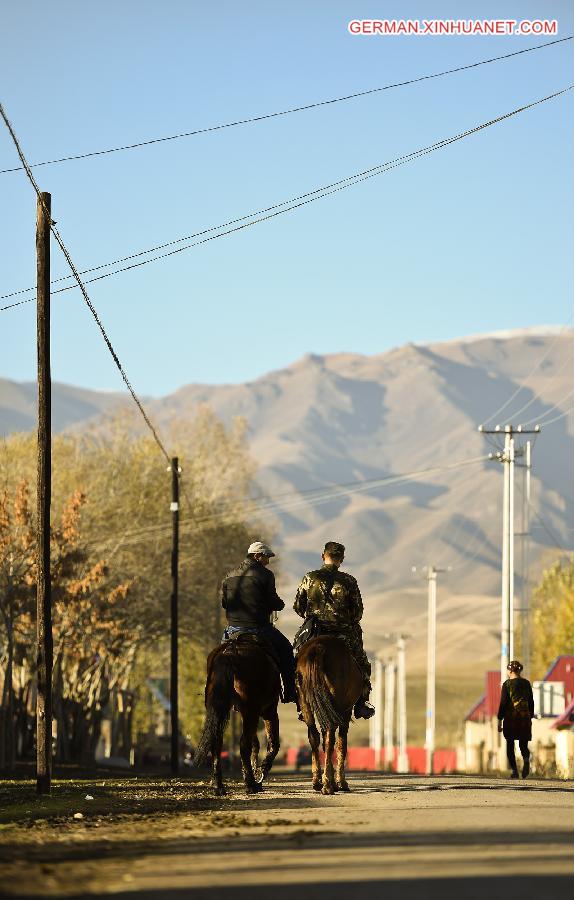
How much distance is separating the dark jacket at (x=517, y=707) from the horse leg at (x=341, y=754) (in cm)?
1045

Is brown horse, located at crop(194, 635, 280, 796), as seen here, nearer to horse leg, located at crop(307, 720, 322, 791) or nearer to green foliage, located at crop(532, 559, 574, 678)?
horse leg, located at crop(307, 720, 322, 791)

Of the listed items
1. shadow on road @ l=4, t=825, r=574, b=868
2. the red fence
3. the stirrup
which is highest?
the stirrup

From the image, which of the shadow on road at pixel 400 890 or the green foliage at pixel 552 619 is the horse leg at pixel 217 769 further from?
the green foliage at pixel 552 619

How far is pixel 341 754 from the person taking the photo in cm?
2355

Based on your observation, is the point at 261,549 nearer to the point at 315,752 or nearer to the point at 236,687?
the point at 236,687

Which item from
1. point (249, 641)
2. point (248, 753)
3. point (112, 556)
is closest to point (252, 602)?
point (249, 641)

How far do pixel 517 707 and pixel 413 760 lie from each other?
87.1 meters

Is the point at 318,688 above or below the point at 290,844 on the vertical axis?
above

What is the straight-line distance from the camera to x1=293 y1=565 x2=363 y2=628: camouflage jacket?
23.3 meters

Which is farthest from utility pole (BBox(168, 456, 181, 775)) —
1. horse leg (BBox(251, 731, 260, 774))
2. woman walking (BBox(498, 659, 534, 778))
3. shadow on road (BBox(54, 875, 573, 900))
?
shadow on road (BBox(54, 875, 573, 900))

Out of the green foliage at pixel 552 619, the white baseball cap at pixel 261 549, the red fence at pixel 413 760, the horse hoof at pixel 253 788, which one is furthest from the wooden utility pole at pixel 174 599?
the green foliage at pixel 552 619

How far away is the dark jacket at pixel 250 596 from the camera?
22.6m

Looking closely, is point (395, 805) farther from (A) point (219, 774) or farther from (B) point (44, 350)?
(B) point (44, 350)

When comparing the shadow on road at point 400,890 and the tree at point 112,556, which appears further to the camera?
the tree at point 112,556
